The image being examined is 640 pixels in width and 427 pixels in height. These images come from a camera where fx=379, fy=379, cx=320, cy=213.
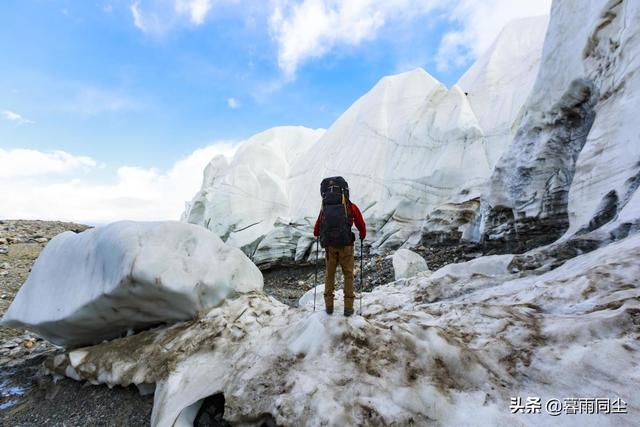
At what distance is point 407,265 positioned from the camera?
12.8 metres

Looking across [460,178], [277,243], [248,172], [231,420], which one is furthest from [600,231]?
[248,172]

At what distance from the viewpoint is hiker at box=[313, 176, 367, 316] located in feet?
15.4

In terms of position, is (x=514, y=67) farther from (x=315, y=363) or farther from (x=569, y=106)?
(x=315, y=363)

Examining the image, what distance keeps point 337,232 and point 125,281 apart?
3170mm

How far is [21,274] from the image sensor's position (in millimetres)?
15211

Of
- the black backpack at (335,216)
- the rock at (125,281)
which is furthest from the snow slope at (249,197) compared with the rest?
the black backpack at (335,216)

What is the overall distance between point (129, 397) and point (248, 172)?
25332mm

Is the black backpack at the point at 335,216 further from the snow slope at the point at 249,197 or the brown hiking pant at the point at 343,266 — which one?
the snow slope at the point at 249,197

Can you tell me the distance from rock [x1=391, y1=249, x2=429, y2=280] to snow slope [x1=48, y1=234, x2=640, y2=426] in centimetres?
662

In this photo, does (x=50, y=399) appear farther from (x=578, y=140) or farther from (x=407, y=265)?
(x=578, y=140)

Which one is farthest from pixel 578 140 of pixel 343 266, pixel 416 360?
pixel 416 360

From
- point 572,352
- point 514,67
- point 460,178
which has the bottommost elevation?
point 572,352

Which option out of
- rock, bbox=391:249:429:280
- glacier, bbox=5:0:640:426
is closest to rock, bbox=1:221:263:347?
glacier, bbox=5:0:640:426

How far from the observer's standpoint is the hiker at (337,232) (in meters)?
4.68
